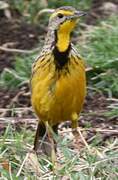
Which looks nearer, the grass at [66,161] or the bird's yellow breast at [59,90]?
the grass at [66,161]

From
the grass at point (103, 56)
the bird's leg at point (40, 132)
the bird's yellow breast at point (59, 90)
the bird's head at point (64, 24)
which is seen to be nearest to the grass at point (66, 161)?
the bird's leg at point (40, 132)

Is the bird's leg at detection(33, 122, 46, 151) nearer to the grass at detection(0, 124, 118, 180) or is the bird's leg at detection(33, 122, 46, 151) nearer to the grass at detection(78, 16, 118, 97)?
the grass at detection(0, 124, 118, 180)

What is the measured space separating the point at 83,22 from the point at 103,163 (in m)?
3.71

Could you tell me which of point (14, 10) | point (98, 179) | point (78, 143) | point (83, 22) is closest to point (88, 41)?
point (83, 22)

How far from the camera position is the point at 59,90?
5.50m

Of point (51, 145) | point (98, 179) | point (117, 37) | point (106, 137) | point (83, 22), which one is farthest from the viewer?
point (83, 22)

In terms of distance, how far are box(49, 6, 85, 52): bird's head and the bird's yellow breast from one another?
0.14m

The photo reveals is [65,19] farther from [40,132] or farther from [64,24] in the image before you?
[40,132]

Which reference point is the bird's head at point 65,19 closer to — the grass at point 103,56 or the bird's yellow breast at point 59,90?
the bird's yellow breast at point 59,90

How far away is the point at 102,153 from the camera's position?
5.75 metres

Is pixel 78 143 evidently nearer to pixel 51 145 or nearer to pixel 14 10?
pixel 51 145

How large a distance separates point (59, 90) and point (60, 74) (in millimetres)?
104

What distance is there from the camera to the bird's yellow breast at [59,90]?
549cm

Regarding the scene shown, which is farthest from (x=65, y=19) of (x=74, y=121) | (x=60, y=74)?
(x=74, y=121)
